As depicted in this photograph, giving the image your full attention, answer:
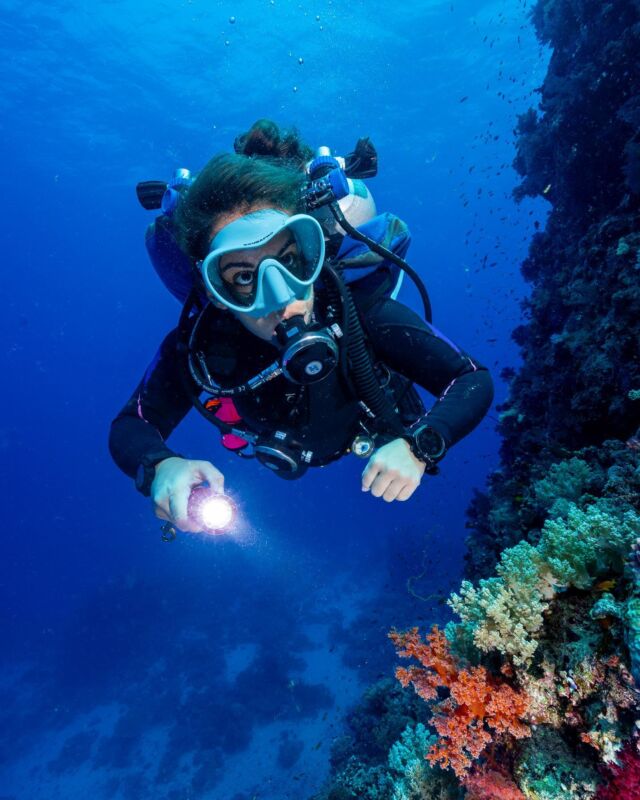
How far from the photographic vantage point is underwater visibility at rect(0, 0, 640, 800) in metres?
2.47

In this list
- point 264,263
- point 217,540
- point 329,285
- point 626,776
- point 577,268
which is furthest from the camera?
point 217,540

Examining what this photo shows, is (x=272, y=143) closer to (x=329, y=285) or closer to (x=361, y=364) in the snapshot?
(x=329, y=285)

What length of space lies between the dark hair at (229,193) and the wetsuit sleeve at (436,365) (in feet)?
3.53

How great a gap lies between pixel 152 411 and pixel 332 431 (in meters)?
1.50

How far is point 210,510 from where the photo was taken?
2.49 metres

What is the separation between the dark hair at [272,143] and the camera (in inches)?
152

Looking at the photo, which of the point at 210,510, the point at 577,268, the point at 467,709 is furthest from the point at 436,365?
the point at 577,268

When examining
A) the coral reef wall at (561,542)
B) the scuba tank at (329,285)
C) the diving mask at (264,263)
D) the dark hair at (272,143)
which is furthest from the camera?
the dark hair at (272,143)

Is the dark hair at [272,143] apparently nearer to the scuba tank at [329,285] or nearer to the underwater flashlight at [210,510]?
the scuba tank at [329,285]

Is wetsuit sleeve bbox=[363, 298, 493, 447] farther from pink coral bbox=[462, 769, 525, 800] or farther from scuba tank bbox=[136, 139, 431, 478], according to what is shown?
pink coral bbox=[462, 769, 525, 800]

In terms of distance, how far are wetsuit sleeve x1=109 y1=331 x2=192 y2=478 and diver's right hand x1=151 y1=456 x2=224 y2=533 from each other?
586 mm

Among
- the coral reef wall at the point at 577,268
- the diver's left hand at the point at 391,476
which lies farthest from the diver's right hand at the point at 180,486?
the coral reef wall at the point at 577,268

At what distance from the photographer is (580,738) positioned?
2.07 m

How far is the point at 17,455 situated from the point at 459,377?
76254 millimetres
